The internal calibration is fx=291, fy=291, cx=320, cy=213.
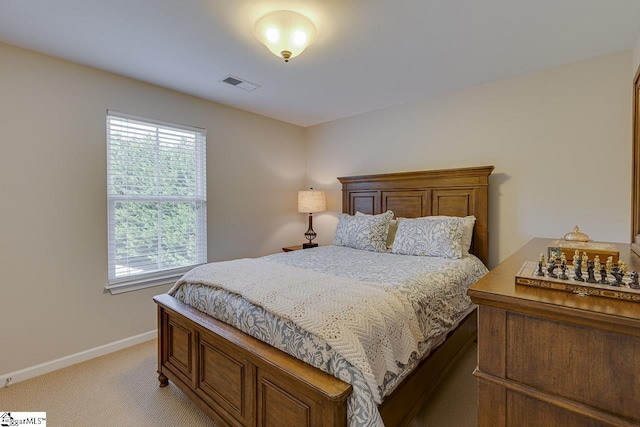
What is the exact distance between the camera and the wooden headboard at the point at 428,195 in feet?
9.53

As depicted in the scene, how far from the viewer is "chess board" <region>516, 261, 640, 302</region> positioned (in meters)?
0.89

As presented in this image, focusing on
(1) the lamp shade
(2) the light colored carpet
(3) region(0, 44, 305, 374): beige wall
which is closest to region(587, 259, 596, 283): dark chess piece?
(2) the light colored carpet

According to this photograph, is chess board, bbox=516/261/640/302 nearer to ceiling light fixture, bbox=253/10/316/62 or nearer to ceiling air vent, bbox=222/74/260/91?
ceiling light fixture, bbox=253/10/316/62

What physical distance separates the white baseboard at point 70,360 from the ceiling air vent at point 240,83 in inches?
104

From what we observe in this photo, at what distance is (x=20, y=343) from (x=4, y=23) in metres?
2.31

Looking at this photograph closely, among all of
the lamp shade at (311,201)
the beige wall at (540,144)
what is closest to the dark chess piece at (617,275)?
the beige wall at (540,144)

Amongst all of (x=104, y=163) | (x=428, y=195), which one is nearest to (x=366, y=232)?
(x=428, y=195)

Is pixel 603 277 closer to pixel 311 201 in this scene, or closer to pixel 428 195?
pixel 428 195

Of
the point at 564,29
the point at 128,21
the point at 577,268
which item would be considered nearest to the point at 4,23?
the point at 128,21

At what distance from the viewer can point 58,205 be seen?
243 centimetres

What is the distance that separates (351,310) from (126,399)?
1.82 metres

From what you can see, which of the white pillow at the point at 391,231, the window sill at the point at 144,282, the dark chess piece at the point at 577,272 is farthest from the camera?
the white pillow at the point at 391,231

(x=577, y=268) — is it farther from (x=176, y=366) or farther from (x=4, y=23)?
(x=4, y=23)

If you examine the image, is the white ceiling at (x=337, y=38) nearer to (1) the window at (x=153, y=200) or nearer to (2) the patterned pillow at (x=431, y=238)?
(1) the window at (x=153, y=200)
